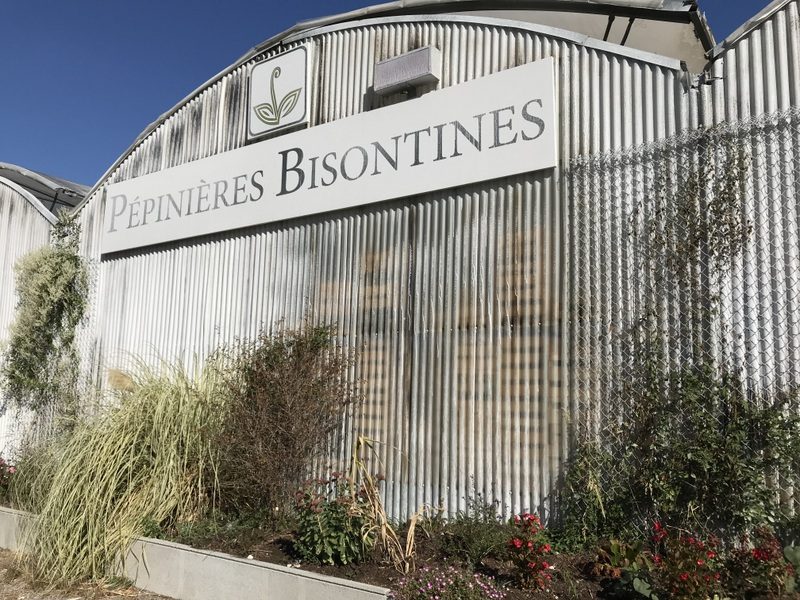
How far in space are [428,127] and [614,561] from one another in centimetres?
483

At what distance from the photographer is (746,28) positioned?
6.00 metres

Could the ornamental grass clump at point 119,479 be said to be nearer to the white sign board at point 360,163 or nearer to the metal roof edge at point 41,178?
the white sign board at point 360,163

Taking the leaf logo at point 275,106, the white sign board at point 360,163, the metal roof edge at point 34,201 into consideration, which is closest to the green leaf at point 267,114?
the leaf logo at point 275,106

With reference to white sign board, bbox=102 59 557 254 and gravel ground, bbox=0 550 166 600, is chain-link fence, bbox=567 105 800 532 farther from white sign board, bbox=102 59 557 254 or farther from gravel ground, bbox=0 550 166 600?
gravel ground, bbox=0 550 166 600

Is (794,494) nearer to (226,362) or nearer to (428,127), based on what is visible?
(428,127)

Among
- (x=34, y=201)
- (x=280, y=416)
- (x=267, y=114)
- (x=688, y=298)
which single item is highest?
(x=267, y=114)

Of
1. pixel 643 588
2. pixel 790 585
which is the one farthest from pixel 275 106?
pixel 790 585

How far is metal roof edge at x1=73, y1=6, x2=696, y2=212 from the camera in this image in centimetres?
657

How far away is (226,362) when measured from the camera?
29.8 feet

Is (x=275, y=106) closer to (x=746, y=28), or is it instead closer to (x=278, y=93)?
(x=278, y=93)

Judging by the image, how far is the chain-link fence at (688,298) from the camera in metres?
5.52

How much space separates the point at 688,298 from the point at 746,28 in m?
2.35

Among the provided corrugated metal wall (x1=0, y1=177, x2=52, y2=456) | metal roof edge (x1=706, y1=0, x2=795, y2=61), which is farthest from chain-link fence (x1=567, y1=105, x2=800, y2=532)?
corrugated metal wall (x1=0, y1=177, x2=52, y2=456)

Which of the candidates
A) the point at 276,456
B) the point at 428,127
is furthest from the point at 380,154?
the point at 276,456
